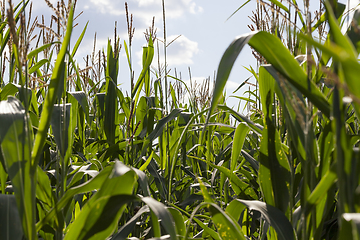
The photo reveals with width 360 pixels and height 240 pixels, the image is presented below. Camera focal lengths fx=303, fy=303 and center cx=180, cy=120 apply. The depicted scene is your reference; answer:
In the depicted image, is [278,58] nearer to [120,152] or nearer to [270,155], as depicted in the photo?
[270,155]

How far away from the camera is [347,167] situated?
15.6 inches

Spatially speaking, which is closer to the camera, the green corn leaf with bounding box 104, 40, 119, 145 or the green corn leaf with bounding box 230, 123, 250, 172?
the green corn leaf with bounding box 230, 123, 250, 172

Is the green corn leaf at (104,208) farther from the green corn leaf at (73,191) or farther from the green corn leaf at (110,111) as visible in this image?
the green corn leaf at (110,111)

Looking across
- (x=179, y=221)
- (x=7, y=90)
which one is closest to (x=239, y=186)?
(x=179, y=221)

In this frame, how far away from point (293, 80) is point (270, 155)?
288mm

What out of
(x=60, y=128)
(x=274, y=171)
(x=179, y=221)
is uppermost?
(x=60, y=128)

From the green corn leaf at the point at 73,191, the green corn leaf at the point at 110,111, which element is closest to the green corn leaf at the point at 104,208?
the green corn leaf at the point at 73,191

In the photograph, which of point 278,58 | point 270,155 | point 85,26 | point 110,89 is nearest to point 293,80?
point 278,58

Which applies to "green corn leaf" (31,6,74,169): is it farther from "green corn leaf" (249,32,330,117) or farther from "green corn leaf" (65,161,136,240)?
"green corn leaf" (249,32,330,117)

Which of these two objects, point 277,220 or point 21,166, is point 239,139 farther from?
point 21,166

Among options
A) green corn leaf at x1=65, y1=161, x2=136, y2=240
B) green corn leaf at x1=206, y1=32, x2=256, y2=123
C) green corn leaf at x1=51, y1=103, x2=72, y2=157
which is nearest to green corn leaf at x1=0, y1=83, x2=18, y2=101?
green corn leaf at x1=51, y1=103, x2=72, y2=157

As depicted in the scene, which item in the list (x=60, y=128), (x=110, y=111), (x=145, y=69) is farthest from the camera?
(x=110, y=111)

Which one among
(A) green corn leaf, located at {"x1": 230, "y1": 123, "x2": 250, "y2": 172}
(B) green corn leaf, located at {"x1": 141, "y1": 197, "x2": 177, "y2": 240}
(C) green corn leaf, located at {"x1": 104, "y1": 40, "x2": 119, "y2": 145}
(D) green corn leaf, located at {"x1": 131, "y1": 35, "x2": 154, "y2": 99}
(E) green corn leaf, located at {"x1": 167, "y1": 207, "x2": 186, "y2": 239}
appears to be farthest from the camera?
(C) green corn leaf, located at {"x1": 104, "y1": 40, "x2": 119, "y2": 145}

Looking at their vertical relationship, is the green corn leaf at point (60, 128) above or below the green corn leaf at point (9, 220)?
above
